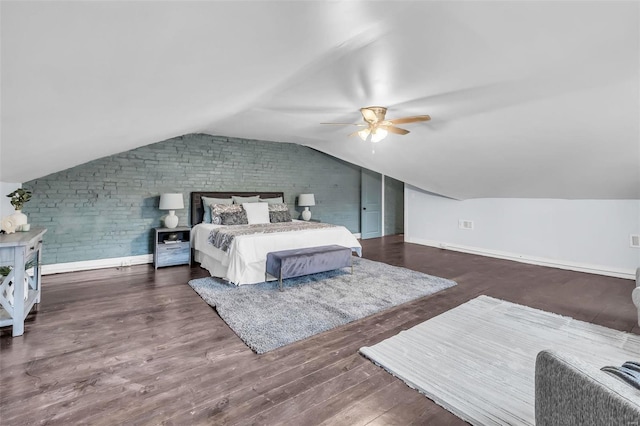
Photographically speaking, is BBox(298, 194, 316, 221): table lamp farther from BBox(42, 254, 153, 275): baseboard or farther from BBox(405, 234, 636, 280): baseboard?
BBox(42, 254, 153, 275): baseboard

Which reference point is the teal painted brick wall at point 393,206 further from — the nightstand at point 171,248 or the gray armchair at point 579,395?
the gray armchair at point 579,395

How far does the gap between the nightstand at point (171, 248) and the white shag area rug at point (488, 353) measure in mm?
3623

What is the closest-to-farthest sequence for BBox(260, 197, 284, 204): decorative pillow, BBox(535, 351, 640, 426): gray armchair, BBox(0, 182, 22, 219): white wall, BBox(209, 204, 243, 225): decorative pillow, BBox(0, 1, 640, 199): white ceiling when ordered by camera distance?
BBox(535, 351, 640, 426): gray armchair
BBox(0, 1, 640, 199): white ceiling
BBox(0, 182, 22, 219): white wall
BBox(209, 204, 243, 225): decorative pillow
BBox(260, 197, 284, 204): decorative pillow

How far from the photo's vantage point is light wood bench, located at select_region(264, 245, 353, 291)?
3.66 meters

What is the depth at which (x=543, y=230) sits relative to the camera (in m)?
5.07

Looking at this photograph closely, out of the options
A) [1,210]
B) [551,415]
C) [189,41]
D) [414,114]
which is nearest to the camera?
[551,415]

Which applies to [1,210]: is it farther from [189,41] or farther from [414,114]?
[414,114]

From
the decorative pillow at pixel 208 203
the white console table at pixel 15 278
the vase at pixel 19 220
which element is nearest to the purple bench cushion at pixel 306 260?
the decorative pillow at pixel 208 203

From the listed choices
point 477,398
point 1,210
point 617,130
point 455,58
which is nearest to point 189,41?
point 455,58

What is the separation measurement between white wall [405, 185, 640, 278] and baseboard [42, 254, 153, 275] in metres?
5.58

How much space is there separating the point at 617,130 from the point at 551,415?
3.29m

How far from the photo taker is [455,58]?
2.29m

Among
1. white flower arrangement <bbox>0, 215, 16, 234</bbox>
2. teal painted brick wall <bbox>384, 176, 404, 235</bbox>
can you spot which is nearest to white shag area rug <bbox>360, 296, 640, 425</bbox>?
white flower arrangement <bbox>0, 215, 16, 234</bbox>

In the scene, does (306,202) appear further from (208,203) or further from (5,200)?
(5,200)
